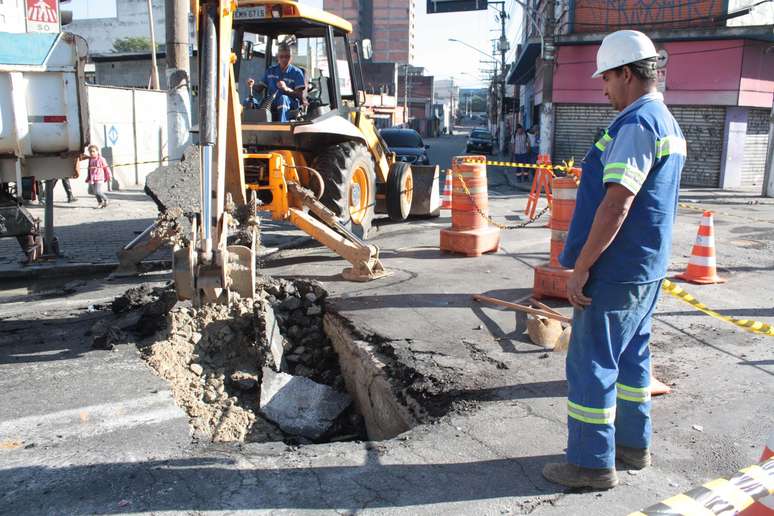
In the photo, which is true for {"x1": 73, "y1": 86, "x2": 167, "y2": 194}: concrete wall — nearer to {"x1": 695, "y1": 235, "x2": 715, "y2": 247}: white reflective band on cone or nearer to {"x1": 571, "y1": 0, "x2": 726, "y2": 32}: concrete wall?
{"x1": 571, "y1": 0, "x2": 726, "y2": 32}: concrete wall

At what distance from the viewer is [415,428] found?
411 cm

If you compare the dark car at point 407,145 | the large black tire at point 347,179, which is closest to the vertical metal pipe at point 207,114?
the large black tire at point 347,179

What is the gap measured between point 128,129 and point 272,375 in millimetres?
16352

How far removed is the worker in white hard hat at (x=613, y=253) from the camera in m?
3.22

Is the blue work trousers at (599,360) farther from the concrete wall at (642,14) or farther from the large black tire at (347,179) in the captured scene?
the concrete wall at (642,14)

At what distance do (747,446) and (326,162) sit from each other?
6125 millimetres

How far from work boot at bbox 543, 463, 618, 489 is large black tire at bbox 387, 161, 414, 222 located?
787 centimetres

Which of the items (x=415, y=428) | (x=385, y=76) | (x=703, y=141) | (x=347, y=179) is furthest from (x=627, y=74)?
(x=385, y=76)

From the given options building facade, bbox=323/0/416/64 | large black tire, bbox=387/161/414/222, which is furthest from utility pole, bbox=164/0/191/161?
building facade, bbox=323/0/416/64

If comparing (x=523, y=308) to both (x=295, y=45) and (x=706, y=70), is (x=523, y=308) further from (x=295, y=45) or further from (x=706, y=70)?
(x=706, y=70)

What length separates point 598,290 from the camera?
3.32m

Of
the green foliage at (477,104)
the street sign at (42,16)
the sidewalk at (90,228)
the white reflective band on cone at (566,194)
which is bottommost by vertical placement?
the sidewalk at (90,228)

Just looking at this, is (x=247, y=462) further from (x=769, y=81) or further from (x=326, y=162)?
(x=769, y=81)

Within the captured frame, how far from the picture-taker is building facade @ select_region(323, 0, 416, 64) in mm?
116938
